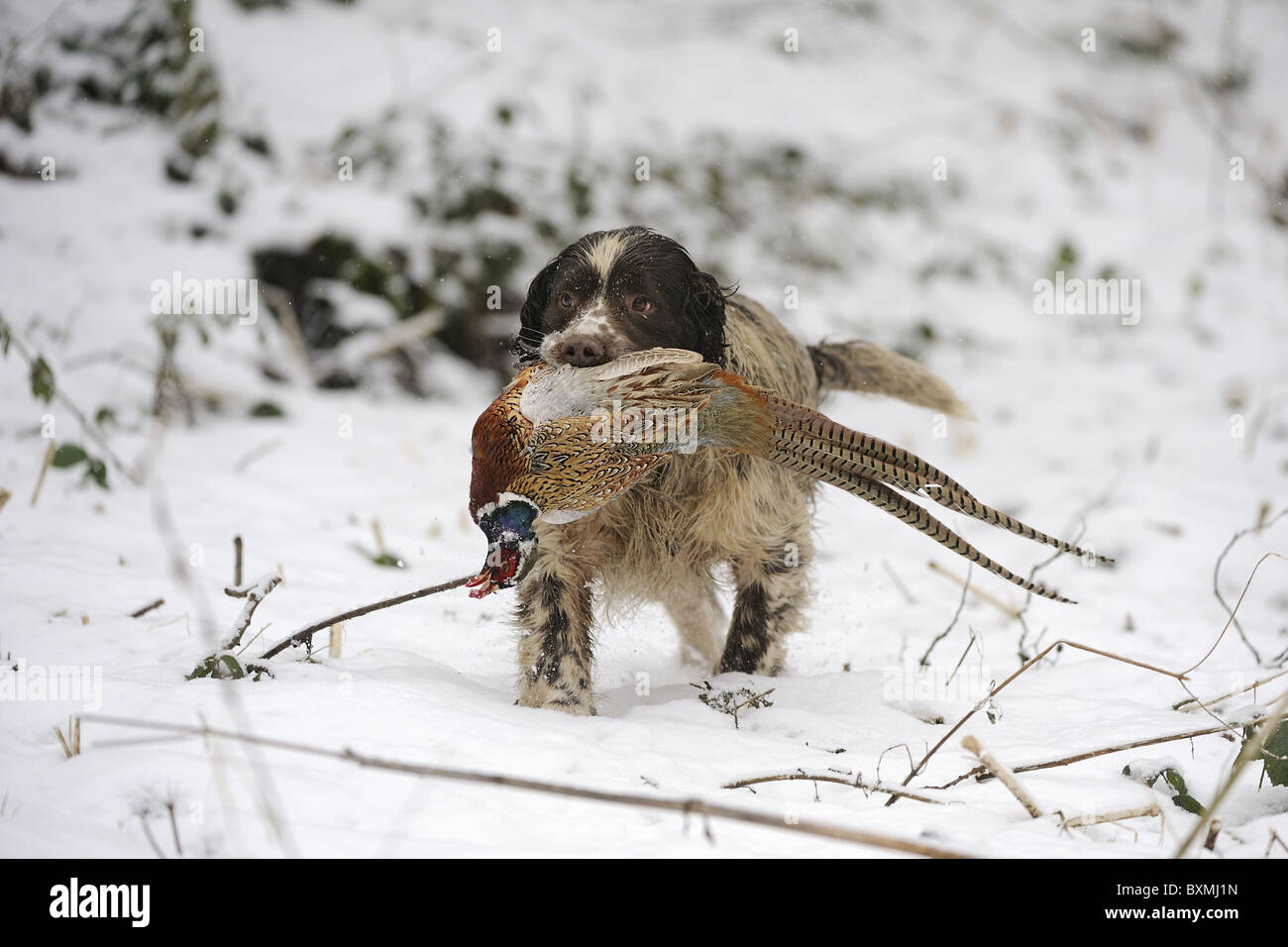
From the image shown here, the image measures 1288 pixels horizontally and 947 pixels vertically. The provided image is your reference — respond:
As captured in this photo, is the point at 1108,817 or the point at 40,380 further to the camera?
the point at 40,380

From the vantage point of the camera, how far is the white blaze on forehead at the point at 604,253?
9.59 ft

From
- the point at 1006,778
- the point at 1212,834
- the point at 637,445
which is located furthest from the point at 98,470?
the point at 1212,834

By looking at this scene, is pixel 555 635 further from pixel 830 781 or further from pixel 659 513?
pixel 830 781

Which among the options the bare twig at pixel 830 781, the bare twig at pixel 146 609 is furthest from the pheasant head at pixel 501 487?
the bare twig at pixel 146 609

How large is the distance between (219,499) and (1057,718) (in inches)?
134

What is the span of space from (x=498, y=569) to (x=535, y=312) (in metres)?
0.96

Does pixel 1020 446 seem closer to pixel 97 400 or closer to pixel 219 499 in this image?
pixel 219 499

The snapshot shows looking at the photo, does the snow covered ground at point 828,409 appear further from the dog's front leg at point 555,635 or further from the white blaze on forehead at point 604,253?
the white blaze on forehead at point 604,253

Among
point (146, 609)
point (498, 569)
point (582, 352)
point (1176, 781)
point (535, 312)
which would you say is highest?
point (535, 312)

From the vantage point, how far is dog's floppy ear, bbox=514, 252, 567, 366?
3.09m

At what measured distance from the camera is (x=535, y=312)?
10.3 feet

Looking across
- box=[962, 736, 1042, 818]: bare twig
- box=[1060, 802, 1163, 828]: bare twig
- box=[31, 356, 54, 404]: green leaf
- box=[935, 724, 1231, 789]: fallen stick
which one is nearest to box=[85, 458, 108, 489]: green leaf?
box=[31, 356, 54, 404]: green leaf

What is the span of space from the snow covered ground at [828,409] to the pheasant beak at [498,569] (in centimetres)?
30
